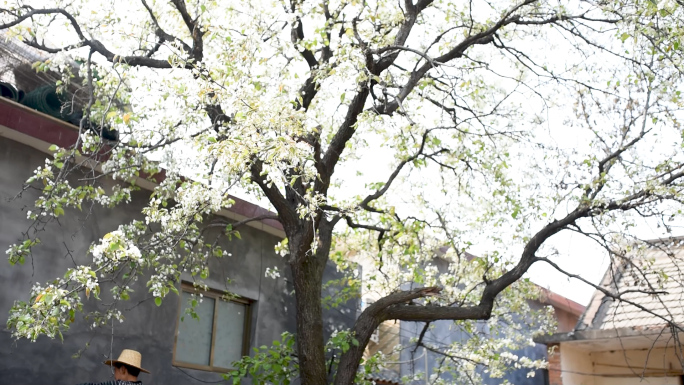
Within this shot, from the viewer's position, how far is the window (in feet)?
34.9

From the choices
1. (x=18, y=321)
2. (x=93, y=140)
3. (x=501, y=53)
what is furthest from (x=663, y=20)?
(x=18, y=321)

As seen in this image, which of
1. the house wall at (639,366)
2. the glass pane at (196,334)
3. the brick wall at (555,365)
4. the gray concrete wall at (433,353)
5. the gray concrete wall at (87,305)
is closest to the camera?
the gray concrete wall at (87,305)

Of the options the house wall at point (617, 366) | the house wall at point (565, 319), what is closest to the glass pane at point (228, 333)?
the house wall at point (617, 366)

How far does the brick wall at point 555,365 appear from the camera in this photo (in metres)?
14.2

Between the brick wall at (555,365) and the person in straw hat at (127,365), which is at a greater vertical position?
the brick wall at (555,365)

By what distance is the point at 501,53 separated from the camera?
35.9 feet

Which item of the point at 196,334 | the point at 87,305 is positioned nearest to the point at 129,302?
the point at 87,305

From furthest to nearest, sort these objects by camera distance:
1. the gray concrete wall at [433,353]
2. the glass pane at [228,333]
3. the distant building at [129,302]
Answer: the gray concrete wall at [433,353], the glass pane at [228,333], the distant building at [129,302]

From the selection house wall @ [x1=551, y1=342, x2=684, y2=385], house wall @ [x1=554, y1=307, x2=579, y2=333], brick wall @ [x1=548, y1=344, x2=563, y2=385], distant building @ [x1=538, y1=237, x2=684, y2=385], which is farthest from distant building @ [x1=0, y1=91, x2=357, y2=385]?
house wall @ [x1=554, y1=307, x2=579, y2=333]

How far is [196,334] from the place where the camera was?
10.8 meters

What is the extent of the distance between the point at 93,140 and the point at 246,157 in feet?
7.34

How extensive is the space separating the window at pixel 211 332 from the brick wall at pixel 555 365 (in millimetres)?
6064

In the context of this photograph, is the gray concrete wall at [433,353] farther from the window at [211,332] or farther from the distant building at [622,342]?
the window at [211,332]

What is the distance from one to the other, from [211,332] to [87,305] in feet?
7.56
